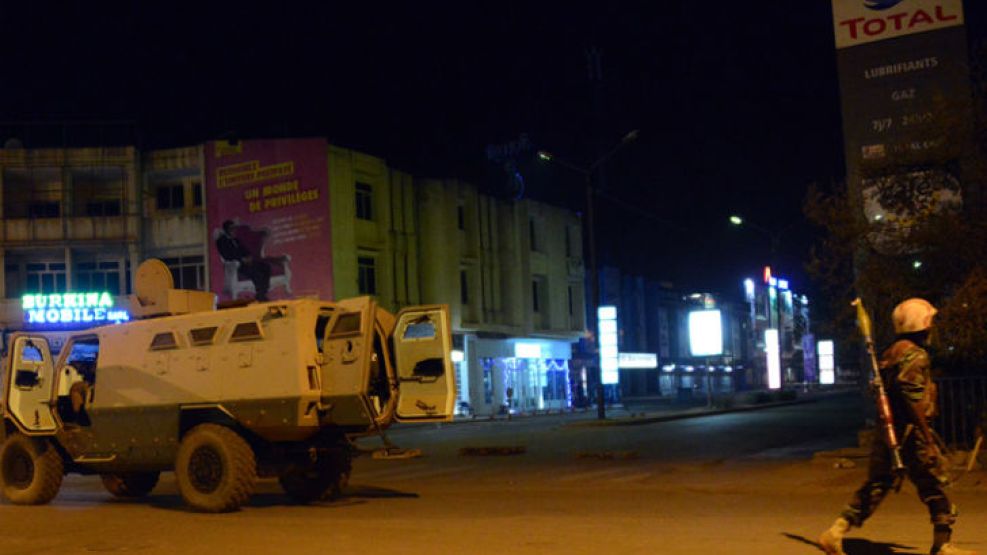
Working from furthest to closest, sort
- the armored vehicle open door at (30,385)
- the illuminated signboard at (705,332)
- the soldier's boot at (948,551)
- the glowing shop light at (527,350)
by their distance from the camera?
the glowing shop light at (527,350)
the illuminated signboard at (705,332)
the armored vehicle open door at (30,385)
the soldier's boot at (948,551)

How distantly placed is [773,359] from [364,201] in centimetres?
2344

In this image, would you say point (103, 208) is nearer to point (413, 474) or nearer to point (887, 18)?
point (413, 474)

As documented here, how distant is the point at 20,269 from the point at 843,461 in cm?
3781

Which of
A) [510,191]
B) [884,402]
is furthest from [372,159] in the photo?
[884,402]

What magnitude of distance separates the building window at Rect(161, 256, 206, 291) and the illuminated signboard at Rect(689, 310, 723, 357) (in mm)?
22150

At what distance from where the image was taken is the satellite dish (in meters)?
14.1

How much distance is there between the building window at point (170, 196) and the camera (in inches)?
1810

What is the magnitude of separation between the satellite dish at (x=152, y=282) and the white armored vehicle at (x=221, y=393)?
21 millimetres

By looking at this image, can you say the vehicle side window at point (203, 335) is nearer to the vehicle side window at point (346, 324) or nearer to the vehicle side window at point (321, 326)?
the vehicle side window at point (321, 326)

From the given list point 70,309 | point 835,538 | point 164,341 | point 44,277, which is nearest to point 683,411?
point 70,309

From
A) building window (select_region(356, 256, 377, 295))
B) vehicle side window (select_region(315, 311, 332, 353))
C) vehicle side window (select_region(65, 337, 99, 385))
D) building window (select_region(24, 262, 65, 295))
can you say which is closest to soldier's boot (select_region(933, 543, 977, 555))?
vehicle side window (select_region(315, 311, 332, 353))

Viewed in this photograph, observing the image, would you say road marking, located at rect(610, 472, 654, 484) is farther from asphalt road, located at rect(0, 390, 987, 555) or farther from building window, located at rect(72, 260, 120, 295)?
building window, located at rect(72, 260, 120, 295)

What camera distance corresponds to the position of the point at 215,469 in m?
12.8

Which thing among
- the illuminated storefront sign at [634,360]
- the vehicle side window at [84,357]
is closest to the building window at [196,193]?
the illuminated storefront sign at [634,360]
